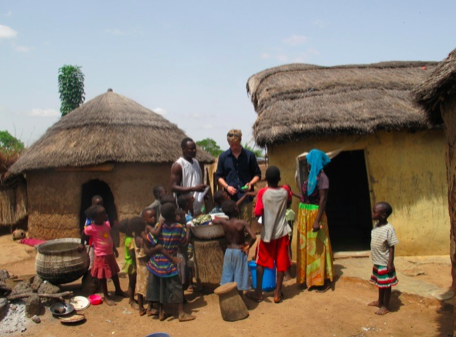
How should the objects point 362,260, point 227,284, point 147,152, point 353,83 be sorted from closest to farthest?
point 227,284 < point 362,260 < point 353,83 < point 147,152

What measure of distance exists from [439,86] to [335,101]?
11.0 ft

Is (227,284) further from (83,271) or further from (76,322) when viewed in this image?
(83,271)

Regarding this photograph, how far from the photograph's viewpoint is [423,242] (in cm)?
648

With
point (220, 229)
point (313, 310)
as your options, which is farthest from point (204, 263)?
point (313, 310)

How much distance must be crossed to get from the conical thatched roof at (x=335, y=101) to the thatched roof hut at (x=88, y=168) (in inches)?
106

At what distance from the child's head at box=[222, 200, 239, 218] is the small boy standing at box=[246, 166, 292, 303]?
0.94 ft

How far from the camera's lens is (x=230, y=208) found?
4.65 m

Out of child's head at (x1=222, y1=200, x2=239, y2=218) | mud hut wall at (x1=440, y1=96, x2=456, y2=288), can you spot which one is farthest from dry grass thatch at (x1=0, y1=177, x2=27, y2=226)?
mud hut wall at (x1=440, y1=96, x2=456, y2=288)

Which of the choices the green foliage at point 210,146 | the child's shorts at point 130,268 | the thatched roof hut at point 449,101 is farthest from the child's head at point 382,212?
the green foliage at point 210,146

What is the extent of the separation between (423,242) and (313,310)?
294 cm

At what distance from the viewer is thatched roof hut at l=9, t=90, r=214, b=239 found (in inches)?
328

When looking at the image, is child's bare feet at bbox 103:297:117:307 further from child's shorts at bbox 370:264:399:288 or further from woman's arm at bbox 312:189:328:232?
child's shorts at bbox 370:264:399:288

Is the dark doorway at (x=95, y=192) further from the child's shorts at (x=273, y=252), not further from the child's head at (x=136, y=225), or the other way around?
the child's shorts at (x=273, y=252)

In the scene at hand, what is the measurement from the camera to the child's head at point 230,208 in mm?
4645
